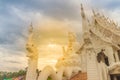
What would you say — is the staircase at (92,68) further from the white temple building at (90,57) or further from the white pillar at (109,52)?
the white pillar at (109,52)

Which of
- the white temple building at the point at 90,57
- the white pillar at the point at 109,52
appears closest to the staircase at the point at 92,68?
the white temple building at the point at 90,57

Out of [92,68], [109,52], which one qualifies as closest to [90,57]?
[92,68]

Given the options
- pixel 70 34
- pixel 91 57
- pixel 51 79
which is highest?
pixel 70 34

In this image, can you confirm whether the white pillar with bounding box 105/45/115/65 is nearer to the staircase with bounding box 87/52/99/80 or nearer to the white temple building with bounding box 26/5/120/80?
the white temple building with bounding box 26/5/120/80

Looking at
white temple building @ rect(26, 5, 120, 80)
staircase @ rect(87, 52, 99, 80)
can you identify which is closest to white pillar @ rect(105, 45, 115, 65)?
white temple building @ rect(26, 5, 120, 80)

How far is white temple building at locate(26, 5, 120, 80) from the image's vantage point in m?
9.25

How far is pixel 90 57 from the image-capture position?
9242mm

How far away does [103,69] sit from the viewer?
992 cm

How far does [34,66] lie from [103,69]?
4572 millimetres

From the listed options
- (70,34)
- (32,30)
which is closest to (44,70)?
(32,30)

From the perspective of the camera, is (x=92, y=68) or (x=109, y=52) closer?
(x=92, y=68)

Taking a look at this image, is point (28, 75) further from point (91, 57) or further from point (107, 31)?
point (107, 31)

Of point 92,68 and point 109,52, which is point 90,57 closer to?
point 92,68

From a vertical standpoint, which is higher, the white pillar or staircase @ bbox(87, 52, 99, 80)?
the white pillar
